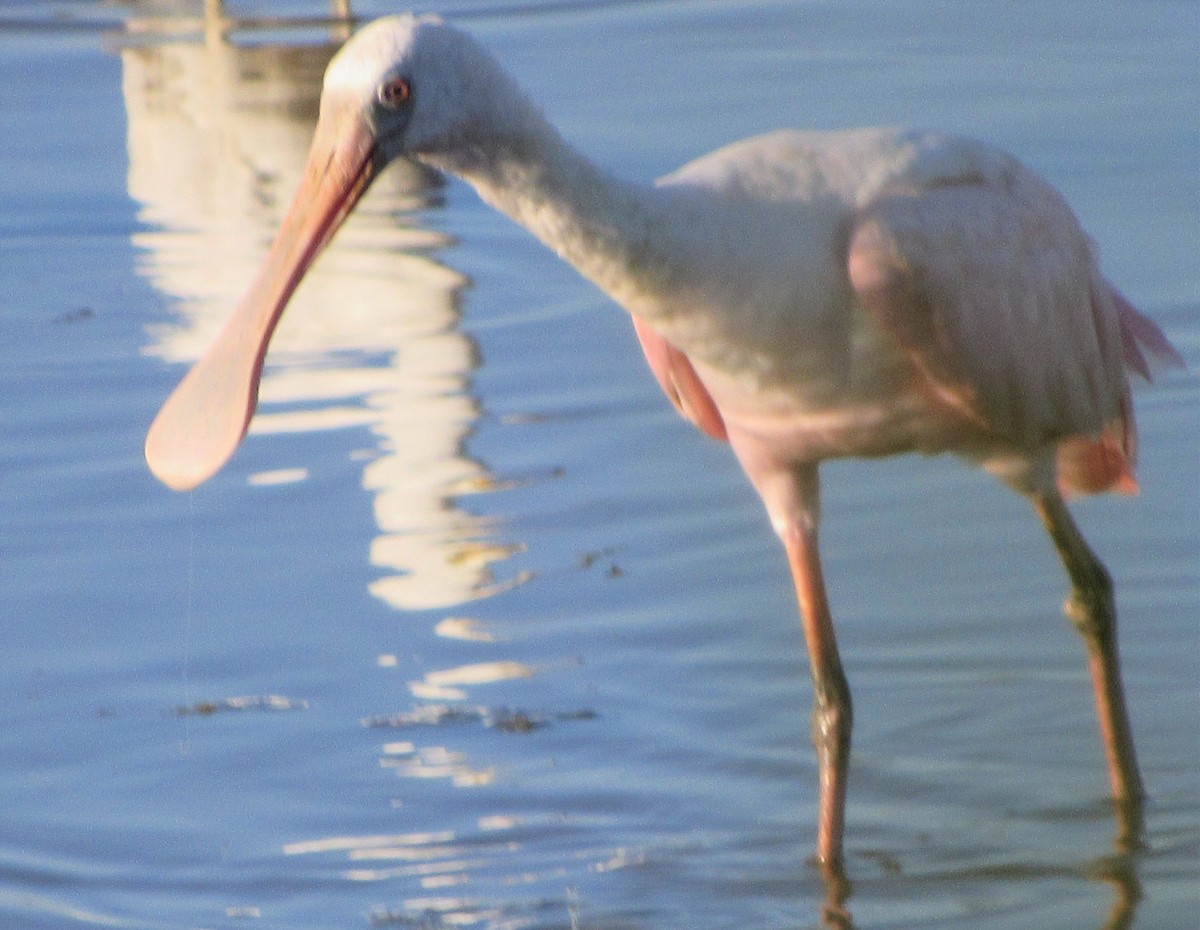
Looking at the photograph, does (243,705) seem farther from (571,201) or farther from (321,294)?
(321,294)

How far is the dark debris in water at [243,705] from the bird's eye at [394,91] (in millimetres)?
2047

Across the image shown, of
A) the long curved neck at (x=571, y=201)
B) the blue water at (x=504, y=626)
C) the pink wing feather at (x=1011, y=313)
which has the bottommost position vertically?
the blue water at (x=504, y=626)

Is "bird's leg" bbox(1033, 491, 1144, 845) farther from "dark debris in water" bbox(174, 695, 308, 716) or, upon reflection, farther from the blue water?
"dark debris in water" bbox(174, 695, 308, 716)

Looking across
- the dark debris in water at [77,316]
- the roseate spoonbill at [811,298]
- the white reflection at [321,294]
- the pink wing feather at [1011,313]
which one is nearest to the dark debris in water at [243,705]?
the white reflection at [321,294]

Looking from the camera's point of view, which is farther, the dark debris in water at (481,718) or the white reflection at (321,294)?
the white reflection at (321,294)

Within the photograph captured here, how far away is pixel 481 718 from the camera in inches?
232

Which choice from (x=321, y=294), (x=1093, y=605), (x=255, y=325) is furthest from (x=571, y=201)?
(x=321, y=294)

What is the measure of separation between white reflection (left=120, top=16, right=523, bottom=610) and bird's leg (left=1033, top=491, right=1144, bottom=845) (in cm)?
143

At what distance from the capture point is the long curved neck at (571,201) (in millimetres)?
4426

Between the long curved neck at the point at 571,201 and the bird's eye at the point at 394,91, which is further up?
the bird's eye at the point at 394,91

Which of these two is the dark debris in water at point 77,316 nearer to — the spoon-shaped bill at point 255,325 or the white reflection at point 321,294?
the white reflection at point 321,294

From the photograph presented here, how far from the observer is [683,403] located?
5754mm

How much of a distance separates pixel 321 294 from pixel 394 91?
15.8 ft

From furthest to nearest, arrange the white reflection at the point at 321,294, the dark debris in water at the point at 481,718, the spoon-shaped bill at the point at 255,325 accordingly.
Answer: the white reflection at the point at 321,294 < the dark debris in water at the point at 481,718 < the spoon-shaped bill at the point at 255,325
